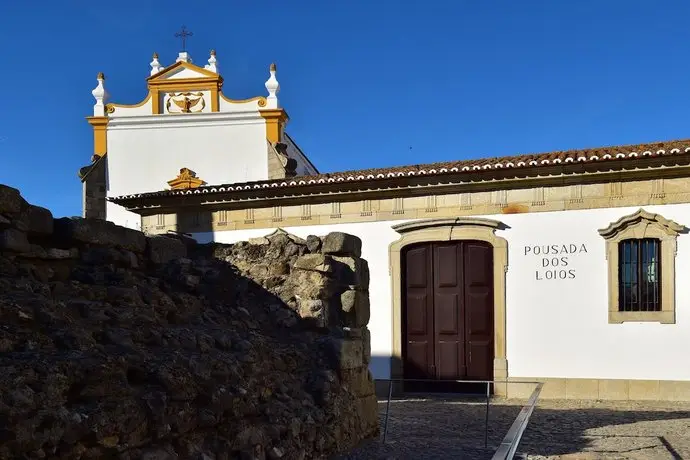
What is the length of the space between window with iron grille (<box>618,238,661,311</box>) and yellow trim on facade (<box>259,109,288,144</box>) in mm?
9219

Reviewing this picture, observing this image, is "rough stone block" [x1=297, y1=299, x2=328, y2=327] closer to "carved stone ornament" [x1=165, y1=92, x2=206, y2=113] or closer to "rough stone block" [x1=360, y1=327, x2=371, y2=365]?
"rough stone block" [x1=360, y1=327, x2=371, y2=365]

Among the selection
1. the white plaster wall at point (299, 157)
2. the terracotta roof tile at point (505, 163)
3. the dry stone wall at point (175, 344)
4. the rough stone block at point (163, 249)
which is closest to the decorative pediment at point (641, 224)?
the terracotta roof tile at point (505, 163)

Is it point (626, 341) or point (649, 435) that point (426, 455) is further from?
point (626, 341)

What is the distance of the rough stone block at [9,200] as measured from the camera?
11.5 ft

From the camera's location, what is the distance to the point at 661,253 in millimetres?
9141

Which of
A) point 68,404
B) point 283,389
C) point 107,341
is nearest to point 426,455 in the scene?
point 283,389

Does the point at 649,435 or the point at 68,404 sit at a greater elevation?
the point at 68,404

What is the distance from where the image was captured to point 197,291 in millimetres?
4879

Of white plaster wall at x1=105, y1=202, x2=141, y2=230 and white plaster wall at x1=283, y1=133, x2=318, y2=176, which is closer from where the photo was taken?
white plaster wall at x1=105, y1=202, x2=141, y2=230

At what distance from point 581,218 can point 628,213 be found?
2.03 feet

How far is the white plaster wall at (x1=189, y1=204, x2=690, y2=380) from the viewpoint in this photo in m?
9.05

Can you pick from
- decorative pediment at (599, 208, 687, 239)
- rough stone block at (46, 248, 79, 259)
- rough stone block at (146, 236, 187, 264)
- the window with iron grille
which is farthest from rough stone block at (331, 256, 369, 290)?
the window with iron grille

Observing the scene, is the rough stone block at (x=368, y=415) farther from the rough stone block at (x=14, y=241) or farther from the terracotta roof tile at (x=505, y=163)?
the terracotta roof tile at (x=505, y=163)

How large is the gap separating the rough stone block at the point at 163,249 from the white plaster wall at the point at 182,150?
11.2 metres
